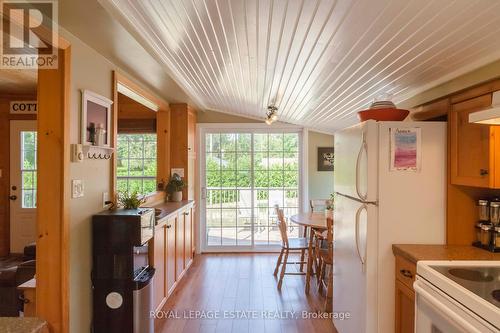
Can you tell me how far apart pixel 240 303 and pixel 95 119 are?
226 centimetres

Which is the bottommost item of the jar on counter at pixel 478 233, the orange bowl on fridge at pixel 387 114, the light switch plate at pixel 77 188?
the jar on counter at pixel 478 233

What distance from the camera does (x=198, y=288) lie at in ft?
11.4

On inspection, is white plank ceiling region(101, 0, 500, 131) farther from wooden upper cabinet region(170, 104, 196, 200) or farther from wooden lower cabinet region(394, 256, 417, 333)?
wooden upper cabinet region(170, 104, 196, 200)

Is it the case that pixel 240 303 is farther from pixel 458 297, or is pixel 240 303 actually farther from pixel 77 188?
pixel 458 297

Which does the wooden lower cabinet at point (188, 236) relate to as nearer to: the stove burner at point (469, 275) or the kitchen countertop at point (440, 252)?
the kitchen countertop at point (440, 252)

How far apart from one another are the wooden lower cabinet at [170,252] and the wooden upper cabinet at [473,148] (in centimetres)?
238

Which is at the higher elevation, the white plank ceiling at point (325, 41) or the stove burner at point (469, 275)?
the white plank ceiling at point (325, 41)

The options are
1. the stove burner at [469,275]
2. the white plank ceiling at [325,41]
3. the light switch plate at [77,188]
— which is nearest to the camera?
the white plank ceiling at [325,41]

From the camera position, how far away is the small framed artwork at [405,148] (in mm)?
1935

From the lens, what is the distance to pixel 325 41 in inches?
67.3

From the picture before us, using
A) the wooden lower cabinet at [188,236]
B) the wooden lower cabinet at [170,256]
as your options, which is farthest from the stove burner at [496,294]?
the wooden lower cabinet at [188,236]

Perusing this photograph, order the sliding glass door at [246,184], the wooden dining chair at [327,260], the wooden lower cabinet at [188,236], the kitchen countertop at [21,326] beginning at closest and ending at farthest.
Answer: the kitchen countertop at [21,326] < the wooden dining chair at [327,260] < the wooden lower cabinet at [188,236] < the sliding glass door at [246,184]

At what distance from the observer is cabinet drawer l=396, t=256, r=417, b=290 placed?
68.6 inches
